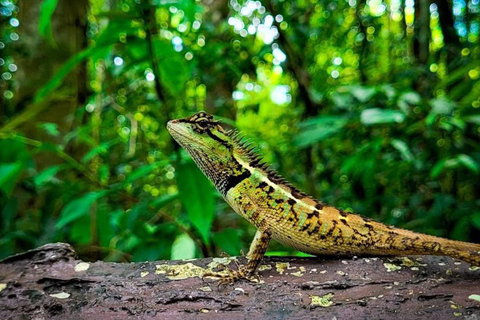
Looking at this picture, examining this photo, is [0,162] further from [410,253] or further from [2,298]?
[410,253]

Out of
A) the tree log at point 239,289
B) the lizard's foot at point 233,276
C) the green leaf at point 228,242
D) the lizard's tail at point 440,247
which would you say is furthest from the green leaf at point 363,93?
the lizard's foot at point 233,276

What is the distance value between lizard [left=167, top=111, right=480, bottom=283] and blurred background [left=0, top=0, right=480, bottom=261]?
6.8 inches

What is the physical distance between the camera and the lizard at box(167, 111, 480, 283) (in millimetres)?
2443

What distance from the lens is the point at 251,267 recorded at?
7.20 ft

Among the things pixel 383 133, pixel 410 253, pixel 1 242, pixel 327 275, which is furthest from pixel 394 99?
pixel 1 242

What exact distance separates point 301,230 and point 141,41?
1431 mm

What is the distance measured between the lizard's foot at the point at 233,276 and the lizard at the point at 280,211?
214 mm

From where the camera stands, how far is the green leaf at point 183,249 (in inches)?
111

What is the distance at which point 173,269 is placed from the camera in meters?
2.21

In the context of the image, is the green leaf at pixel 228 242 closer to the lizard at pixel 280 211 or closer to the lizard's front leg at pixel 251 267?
the lizard at pixel 280 211

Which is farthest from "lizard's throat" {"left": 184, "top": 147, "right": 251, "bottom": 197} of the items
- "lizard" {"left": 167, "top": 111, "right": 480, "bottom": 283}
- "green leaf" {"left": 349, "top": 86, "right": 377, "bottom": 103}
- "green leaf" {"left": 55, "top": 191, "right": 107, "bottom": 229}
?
"green leaf" {"left": 349, "top": 86, "right": 377, "bottom": 103}

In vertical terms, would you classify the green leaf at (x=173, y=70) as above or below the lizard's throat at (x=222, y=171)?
above

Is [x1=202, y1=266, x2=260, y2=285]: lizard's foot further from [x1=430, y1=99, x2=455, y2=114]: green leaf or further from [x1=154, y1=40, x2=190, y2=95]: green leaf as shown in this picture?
[x1=430, y1=99, x2=455, y2=114]: green leaf

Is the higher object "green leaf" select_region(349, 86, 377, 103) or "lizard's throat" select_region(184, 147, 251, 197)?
"green leaf" select_region(349, 86, 377, 103)
